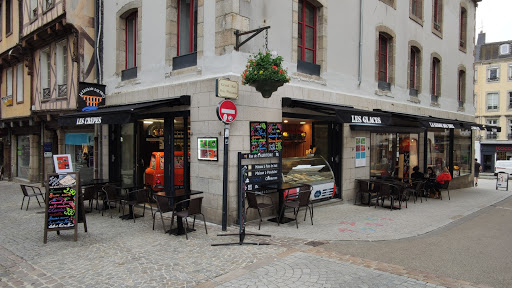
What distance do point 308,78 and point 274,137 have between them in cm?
211

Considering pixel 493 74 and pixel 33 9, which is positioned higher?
pixel 493 74

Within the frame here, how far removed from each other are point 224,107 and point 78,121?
5027 millimetres

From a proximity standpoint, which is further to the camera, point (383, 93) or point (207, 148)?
point (383, 93)

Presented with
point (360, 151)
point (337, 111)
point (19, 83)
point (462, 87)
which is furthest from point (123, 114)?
point (462, 87)

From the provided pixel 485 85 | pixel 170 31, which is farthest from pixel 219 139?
pixel 485 85

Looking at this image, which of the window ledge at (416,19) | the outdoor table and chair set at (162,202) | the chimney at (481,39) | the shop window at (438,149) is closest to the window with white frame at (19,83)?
the outdoor table and chair set at (162,202)

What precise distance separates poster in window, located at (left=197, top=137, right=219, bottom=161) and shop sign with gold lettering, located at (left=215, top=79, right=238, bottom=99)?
1082mm

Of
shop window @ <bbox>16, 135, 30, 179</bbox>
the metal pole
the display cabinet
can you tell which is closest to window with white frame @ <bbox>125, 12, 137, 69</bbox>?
the metal pole

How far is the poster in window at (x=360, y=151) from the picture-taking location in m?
11.0

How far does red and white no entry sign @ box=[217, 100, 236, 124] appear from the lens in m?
6.79

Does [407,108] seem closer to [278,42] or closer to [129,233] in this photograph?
[278,42]

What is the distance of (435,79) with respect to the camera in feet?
52.4

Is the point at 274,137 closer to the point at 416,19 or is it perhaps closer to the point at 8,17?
the point at 416,19

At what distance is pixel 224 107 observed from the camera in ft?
22.6
